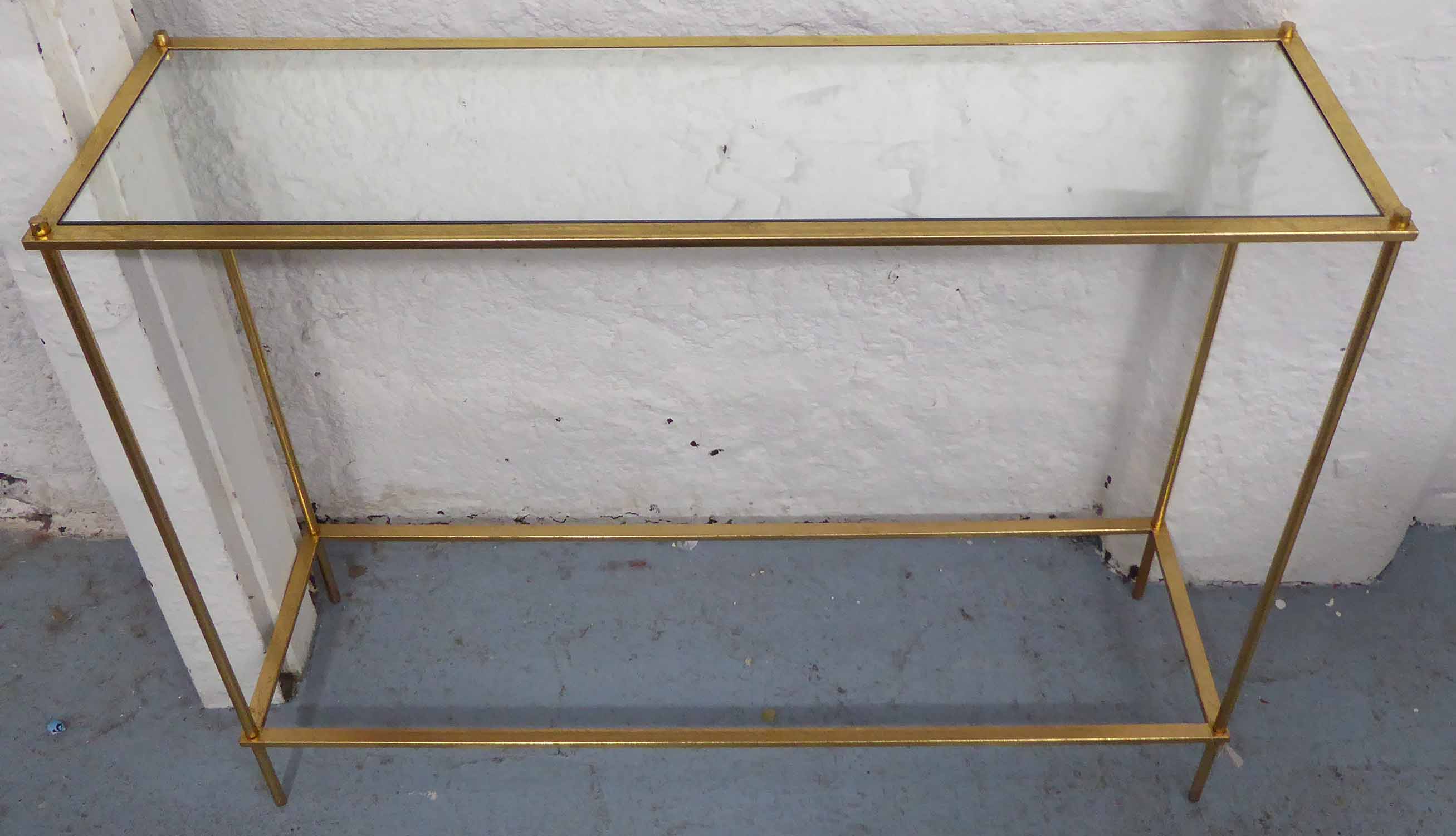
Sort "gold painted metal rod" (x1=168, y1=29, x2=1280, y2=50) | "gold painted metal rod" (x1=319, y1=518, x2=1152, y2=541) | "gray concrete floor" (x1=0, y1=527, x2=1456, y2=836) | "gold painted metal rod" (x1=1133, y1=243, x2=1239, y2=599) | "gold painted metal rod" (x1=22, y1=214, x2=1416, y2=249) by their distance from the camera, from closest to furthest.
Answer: "gold painted metal rod" (x1=22, y1=214, x2=1416, y2=249)
"gold painted metal rod" (x1=168, y1=29, x2=1280, y2=50)
"gold painted metal rod" (x1=1133, y1=243, x2=1239, y2=599)
"gray concrete floor" (x1=0, y1=527, x2=1456, y2=836)
"gold painted metal rod" (x1=319, y1=518, x2=1152, y2=541)

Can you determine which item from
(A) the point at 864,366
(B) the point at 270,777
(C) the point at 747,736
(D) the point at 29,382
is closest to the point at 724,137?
(A) the point at 864,366

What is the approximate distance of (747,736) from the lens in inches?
73.0

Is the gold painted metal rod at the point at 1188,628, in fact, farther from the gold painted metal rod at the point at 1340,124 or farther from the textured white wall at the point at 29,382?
the textured white wall at the point at 29,382

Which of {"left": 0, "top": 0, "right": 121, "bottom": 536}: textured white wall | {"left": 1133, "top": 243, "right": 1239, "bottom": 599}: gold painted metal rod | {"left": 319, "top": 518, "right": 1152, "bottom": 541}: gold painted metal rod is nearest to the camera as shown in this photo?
{"left": 0, "top": 0, "right": 121, "bottom": 536}: textured white wall

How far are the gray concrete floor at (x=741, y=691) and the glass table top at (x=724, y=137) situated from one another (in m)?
0.97

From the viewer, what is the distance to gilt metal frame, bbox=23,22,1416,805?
4.23 ft

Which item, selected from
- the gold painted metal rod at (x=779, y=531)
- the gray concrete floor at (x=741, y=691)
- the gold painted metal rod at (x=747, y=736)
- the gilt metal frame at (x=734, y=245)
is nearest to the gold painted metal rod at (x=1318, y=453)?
the gilt metal frame at (x=734, y=245)

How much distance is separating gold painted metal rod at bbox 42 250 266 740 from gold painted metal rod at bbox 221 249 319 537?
27 cm

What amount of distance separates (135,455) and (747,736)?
0.98m

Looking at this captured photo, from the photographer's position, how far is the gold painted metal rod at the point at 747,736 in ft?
6.00

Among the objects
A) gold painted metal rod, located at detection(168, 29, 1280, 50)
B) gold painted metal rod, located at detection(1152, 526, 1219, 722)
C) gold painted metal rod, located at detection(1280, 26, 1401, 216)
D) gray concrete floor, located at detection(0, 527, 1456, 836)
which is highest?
gold painted metal rod, located at detection(168, 29, 1280, 50)

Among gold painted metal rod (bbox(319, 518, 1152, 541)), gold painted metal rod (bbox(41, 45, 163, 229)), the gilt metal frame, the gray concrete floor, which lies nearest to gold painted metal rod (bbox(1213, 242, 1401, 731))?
the gilt metal frame

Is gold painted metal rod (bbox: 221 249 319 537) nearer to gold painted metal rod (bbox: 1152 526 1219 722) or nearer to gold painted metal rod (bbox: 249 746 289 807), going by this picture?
gold painted metal rod (bbox: 249 746 289 807)

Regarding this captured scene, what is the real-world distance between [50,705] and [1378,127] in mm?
2315
